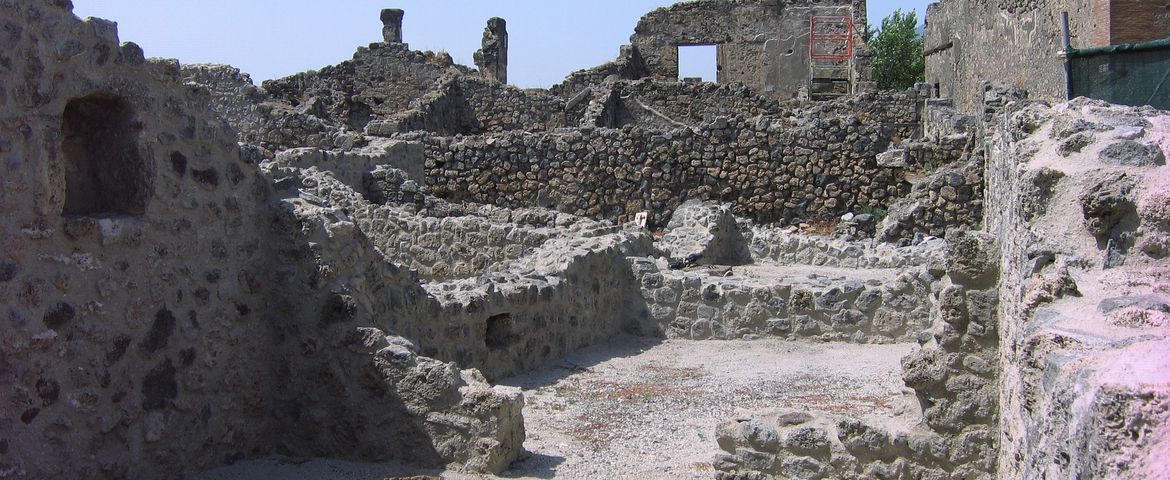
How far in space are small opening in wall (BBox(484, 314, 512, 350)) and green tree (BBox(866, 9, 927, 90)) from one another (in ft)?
114

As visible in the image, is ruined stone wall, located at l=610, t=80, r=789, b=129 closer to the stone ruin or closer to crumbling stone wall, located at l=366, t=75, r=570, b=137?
crumbling stone wall, located at l=366, t=75, r=570, b=137

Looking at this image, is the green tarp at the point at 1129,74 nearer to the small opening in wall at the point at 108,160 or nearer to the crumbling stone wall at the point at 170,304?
the crumbling stone wall at the point at 170,304

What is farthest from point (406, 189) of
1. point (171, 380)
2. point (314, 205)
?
point (171, 380)

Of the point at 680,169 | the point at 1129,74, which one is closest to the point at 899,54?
the point at 680,169

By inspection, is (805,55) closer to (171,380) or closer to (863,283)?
(863,283)

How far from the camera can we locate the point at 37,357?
15.0ft

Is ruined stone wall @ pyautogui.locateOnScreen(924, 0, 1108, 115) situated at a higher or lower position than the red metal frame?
lower

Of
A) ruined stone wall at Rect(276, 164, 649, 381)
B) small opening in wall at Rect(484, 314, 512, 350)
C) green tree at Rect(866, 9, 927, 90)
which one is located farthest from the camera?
green tree at Rect(866, 9, 927, 90)

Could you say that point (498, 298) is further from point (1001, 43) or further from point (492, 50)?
point (492, 50)

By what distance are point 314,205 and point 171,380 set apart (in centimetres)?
129

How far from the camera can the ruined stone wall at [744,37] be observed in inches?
1168

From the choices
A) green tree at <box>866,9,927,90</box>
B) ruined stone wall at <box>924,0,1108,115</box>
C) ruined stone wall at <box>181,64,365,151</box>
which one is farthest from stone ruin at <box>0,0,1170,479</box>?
green tree at <box>866,9,927,90</box>

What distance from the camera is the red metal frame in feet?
93.5

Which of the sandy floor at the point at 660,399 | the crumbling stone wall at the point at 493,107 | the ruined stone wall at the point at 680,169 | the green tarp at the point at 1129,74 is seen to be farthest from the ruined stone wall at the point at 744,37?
the sandy floor at the point at 660,399
